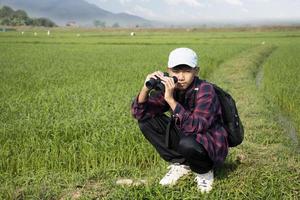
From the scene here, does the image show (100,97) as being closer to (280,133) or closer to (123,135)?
(123,135)

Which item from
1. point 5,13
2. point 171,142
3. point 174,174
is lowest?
point 174,174

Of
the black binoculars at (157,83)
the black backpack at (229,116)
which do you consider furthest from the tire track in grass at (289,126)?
the black binoculars at (157,83)

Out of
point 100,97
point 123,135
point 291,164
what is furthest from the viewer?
point 100,97

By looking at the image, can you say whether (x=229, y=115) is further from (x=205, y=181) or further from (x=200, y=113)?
(x=205, y=181)

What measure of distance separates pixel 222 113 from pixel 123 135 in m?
1.83

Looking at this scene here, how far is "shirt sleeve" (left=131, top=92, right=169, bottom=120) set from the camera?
3771 millimetres

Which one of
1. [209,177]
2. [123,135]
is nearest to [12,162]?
[123,135]

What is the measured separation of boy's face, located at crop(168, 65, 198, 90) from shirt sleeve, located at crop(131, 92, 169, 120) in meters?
0.28

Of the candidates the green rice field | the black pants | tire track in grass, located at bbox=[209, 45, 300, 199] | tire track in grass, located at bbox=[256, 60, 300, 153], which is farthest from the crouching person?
tire track in grass, located at bbox=[256, 60, 300, 153]

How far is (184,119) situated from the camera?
3.35 meters

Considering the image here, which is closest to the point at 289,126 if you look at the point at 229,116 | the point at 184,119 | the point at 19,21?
the point at 229,116

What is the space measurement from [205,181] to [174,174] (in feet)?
1.02

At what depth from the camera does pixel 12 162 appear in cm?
473

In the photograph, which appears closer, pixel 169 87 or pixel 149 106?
pixel 169 87
